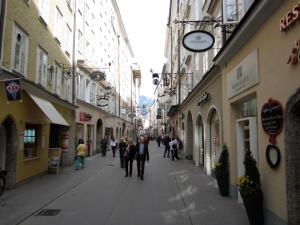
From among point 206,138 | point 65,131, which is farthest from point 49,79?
point 206,138

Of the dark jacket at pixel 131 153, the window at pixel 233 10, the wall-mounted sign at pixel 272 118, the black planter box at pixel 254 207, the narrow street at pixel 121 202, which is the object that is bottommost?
the narrow street at pixel 121 202

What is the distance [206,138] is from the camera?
16.1m

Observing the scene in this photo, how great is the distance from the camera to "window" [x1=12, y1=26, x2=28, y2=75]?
1221 centimetres

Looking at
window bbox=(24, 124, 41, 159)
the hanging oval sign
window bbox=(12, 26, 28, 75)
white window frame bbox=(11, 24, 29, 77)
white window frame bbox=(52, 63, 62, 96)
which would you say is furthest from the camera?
white window frame bbox=(52, 63, 62, 96)

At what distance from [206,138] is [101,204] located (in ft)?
25.7

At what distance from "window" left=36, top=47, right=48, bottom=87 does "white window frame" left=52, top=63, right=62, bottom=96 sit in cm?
164

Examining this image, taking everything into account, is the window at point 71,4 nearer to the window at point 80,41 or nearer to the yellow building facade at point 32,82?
the yellow building facade at point 32,82

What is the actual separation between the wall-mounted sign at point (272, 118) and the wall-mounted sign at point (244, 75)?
37.9 inches

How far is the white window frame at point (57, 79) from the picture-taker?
17984 millimetres

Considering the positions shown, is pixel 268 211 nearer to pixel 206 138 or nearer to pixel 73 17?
pixel 206 138

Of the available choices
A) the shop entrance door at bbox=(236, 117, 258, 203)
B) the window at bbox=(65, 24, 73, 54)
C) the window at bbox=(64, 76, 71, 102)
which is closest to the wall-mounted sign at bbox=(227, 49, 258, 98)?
the shop entrance door at bbox=(236, 117, 258, 203)

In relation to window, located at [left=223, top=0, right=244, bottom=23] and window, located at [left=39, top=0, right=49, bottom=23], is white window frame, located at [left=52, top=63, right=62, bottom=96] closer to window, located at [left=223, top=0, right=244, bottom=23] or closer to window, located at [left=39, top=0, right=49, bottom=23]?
window, located at [left=39, top=0, right=49, bottom=23]

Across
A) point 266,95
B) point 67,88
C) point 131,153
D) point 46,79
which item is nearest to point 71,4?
point 67,88

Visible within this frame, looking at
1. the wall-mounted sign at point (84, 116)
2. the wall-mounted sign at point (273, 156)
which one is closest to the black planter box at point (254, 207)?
the wall-mounted sign at point (273, 156)
